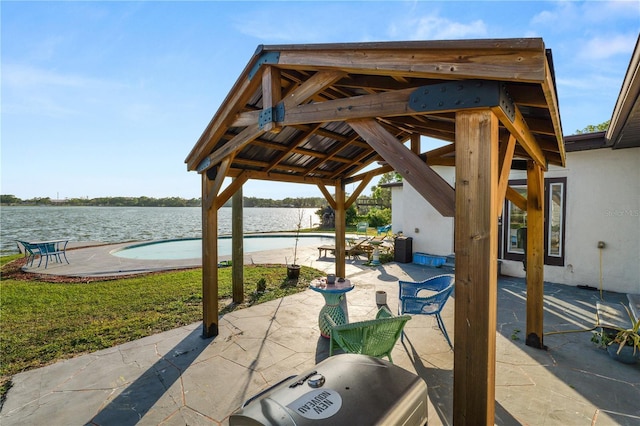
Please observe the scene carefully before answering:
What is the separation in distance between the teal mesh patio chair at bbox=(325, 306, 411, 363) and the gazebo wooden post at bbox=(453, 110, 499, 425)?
0.96m

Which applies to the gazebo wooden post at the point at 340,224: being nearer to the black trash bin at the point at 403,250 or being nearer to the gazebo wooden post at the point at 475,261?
the black trash bin at the point at 403,250

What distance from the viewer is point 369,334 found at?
9.68 ft

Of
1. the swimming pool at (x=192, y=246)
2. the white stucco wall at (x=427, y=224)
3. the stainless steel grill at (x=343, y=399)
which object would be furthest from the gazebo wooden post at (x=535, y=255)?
the swimming pool at (x=192, y=246)

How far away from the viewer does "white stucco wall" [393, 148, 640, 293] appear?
20.9 feet

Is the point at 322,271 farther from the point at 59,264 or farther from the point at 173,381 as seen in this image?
the point at 59,264

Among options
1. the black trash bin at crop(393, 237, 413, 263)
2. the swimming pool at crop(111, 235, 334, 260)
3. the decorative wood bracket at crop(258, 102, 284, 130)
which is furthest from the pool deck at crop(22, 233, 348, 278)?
the decorative wood bracket at crop(258, 102, 284, 130)

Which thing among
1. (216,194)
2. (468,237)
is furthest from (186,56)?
(468,237)

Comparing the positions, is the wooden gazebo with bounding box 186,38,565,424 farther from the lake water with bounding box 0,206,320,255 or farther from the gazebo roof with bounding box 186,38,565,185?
the lake water with bounding box 0,206,320,255

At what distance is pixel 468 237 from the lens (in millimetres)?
1927

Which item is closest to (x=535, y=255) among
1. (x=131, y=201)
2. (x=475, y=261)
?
(x=475, y=261)

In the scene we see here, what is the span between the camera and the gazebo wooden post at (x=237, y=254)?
6207 mm

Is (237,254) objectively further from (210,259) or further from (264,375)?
(264,375)

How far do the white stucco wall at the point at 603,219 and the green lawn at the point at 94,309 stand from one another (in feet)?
21.2

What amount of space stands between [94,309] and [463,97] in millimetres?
7099
